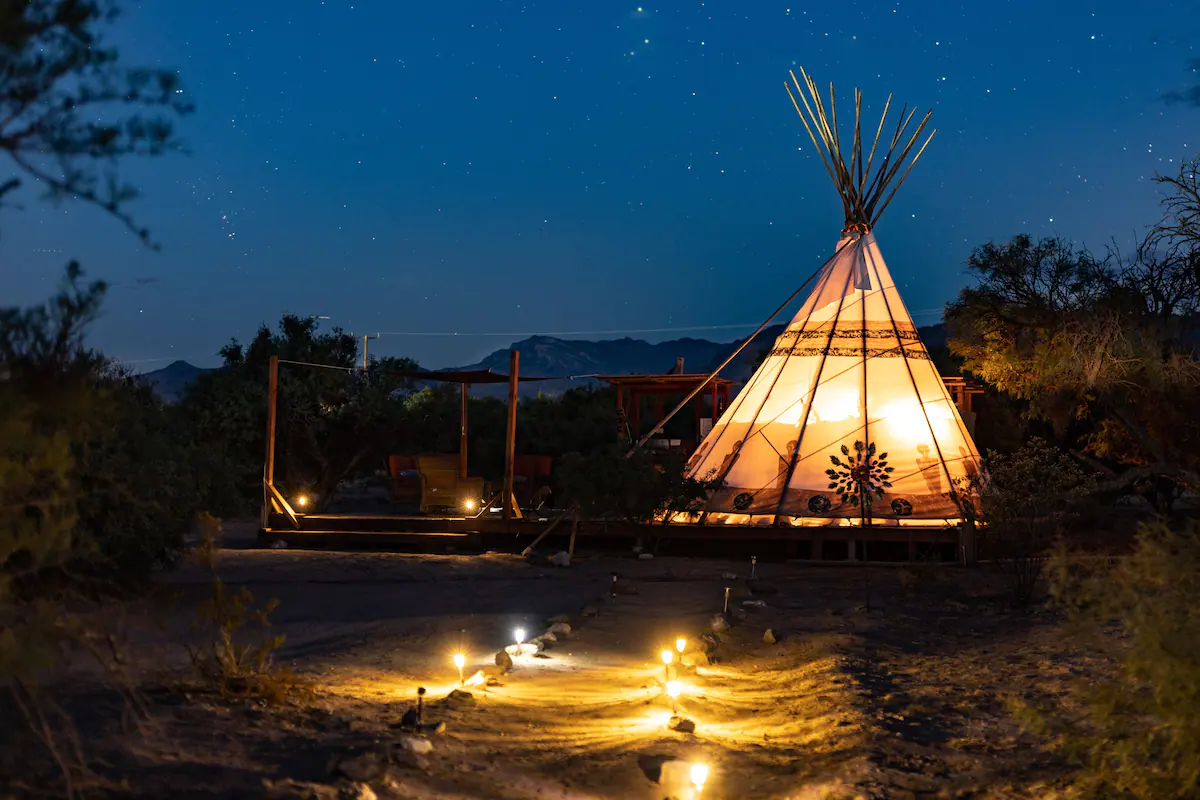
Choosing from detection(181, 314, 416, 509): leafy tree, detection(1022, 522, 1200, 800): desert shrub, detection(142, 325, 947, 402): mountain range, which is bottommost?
detection(1022, 522, 1200, 800): desert shrub

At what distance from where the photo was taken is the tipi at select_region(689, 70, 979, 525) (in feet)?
36.4

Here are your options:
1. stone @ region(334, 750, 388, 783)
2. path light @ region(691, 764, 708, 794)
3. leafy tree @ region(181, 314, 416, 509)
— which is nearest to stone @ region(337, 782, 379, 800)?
stone @ region(334, 750, 388, 783)

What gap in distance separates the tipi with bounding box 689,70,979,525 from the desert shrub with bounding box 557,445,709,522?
77cm

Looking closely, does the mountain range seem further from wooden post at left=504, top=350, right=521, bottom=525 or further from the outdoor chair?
wooden post at left=504, top=350, right=521, bottom=525

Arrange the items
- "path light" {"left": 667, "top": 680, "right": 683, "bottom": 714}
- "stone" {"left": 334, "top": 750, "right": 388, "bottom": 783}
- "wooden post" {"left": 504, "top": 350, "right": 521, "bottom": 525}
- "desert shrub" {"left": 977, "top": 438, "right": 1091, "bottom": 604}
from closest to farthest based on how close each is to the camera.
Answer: "stone" {"left": 334, "top": 750, "right": 388, "bottom": 783} < "path light" {"left": 667, "top": 680, "right": 683, "bottom": 714} < "desert shrub" {"left": 977, "top": 438, "right": 1091, "bottom": 604} < "wooden post" {"left": 504, "top": 350, "right": 521, "bottom": 525}

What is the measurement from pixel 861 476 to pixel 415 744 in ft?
25.0

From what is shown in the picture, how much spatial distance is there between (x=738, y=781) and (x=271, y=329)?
16.0 m

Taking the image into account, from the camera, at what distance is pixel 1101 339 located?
34.9 ft

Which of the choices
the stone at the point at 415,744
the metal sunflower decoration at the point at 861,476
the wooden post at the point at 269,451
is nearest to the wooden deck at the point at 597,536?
the wooden post at the point at 269,451

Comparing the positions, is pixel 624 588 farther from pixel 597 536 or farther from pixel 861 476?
pixel 861 476

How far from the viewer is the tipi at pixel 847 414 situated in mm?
11109

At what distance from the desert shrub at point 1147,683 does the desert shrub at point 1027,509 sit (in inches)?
177

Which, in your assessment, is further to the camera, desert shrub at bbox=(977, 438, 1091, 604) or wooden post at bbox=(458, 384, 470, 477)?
wooden post at bbox=(458, 384, 470, 477)

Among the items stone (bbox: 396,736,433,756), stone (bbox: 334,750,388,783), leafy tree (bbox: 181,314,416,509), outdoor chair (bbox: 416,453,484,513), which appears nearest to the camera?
stone (bbox: 334,750,388,783)
